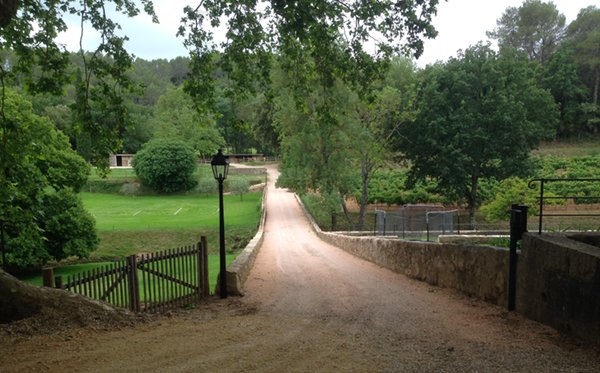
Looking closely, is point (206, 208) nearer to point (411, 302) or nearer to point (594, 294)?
point (411, 302)

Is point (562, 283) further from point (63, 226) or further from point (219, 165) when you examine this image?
point (63, 226)

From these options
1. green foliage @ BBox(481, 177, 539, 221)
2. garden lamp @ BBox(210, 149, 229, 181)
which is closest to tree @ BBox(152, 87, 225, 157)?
green foliage @ BBox(481, 177, 539, 221)

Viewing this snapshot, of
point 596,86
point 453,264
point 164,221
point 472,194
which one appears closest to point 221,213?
point 453,264

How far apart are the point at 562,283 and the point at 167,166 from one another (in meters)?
50.4

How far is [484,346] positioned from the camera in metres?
4.89

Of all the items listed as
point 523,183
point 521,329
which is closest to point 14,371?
point 521,329

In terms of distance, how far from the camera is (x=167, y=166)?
5153cm

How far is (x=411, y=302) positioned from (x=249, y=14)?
7.22 meters

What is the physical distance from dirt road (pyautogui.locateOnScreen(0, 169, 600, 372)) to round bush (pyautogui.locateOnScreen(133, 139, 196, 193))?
4621 cm

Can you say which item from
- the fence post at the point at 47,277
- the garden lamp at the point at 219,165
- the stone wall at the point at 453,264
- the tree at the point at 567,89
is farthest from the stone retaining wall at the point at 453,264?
the tree at the point at 567,89

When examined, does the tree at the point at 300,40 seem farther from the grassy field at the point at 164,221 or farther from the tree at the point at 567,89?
the tree at the point at 567,89

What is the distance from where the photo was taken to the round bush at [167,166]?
169 feet

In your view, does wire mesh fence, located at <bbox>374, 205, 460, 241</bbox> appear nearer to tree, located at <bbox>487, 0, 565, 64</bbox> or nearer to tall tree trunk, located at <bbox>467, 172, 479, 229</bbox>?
tall tree trunk, located at <bbox>467, 172, 479, 229</bbox>

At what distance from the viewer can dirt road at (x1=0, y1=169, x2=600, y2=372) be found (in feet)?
14.3
